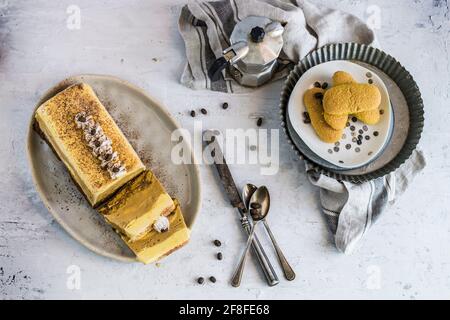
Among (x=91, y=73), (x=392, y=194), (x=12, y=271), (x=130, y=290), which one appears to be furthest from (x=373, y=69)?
(x=12, y=271)

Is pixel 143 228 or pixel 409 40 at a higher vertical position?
pixel 409 40

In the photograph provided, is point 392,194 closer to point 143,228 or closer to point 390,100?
point 390,100

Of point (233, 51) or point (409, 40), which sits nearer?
point (233, 51)

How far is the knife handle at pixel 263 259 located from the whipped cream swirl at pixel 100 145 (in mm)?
408

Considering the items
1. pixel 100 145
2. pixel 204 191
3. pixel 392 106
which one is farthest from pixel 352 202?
pixel 100 145

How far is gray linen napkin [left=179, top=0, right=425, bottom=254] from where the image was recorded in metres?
1.77

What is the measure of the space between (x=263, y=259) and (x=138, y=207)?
0.42 metres

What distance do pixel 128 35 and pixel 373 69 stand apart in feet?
2.60

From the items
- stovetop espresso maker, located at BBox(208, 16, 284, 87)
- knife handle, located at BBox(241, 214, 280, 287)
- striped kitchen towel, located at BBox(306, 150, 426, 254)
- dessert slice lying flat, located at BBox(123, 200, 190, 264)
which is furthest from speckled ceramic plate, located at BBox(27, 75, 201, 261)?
striped kitchen towel, located at BBox(306, 150, 426, 254)

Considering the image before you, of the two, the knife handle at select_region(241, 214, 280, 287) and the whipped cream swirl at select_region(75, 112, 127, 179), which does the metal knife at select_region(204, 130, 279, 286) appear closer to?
the knife handle at select_region(241, 214, 280, 287)

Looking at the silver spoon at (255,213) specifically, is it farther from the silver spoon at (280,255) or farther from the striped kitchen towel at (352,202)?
the striped kitchen towel at (352,202)

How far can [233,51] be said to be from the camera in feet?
5.47

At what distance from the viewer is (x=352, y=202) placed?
1.76 meters

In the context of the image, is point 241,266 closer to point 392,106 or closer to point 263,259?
point 263,259
